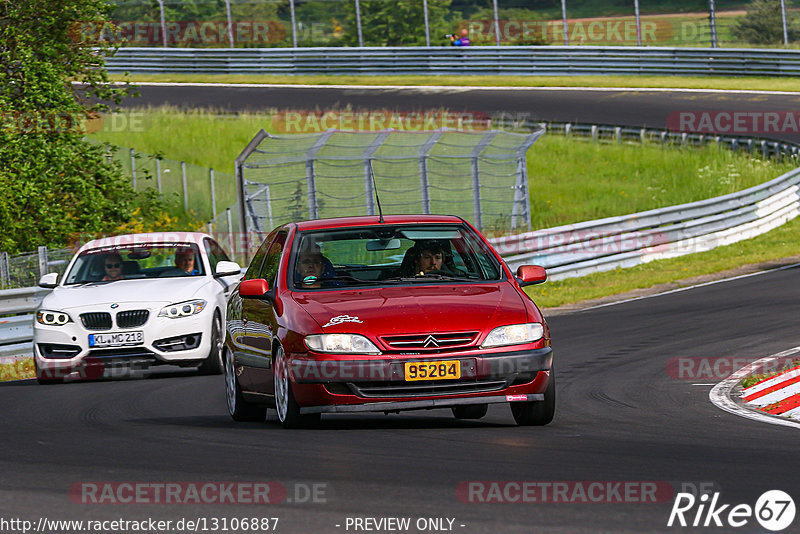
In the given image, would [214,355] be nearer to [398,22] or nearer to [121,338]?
[121,338]

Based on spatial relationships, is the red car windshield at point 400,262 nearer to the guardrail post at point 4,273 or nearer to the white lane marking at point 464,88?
the guardrail post at point 4,273

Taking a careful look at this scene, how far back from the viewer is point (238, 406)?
400 inches

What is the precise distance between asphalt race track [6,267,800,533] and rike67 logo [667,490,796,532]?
0.06 meters

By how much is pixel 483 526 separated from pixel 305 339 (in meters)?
3.16

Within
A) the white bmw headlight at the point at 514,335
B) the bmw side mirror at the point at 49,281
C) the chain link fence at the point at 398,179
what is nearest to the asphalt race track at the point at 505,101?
the chain link fence at the point at 398,179

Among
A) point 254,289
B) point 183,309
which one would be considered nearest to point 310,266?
point 254,289

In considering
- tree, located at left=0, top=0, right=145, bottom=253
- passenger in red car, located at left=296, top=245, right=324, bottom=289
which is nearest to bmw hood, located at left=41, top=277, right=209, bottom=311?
passenger in red car, located at left=296, top=245, right=324, bottom=289

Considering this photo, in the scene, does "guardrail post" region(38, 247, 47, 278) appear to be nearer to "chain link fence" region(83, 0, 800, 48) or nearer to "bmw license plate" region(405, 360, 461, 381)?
"bmw license plate" region(405, 360, 461, 381)

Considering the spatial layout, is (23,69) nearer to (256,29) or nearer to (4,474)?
(4,474)

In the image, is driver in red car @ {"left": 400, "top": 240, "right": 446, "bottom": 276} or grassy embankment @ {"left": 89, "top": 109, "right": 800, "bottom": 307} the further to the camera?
grassy embankment @ {"left": 89, "top": 109, "right": 800, "bottom": 307}

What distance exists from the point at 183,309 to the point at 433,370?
6.16 m

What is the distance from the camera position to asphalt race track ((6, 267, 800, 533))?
6098 mm

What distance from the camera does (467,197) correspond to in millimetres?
26016

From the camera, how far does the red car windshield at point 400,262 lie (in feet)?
31.3
